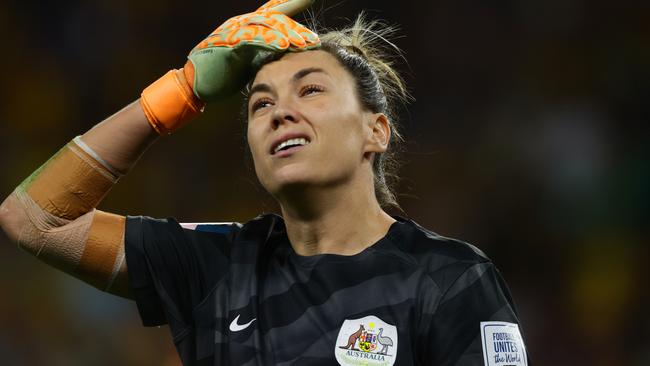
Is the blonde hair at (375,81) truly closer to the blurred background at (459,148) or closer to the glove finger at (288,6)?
the glove finger at (288,6)

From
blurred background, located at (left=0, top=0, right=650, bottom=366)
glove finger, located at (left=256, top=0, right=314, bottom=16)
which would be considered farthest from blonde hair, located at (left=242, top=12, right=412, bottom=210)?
blurred background, located at (left=0, top=0, right=650, bottom=366)

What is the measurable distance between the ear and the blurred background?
7.59ft

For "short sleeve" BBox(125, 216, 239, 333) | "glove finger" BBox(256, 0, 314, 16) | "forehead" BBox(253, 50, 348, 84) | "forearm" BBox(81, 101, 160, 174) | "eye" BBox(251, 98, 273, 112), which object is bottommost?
"short sleeve" BBox(125, 216, 239, 333)

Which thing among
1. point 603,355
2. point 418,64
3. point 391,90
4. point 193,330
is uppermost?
point 418,64

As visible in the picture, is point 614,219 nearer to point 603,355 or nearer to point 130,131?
point 603,355

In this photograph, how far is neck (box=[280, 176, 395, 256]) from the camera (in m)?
2.30

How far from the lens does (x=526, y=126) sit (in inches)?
200

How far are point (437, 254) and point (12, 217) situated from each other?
1.06 meters

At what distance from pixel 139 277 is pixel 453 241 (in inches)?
30.3

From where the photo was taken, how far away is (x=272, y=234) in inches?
95.6

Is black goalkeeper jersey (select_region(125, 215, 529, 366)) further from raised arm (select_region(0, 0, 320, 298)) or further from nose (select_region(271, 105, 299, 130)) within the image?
nose (select_region(271, 105, 299, 130))

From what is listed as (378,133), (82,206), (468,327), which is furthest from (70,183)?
(468,327)

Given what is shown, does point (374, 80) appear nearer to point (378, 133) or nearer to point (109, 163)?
point (378, 133)

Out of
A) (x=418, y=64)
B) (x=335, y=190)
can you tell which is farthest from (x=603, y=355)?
(x=335, y=190)
